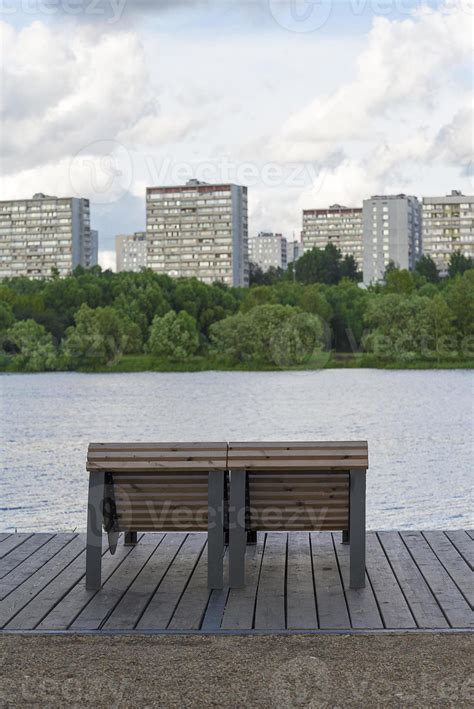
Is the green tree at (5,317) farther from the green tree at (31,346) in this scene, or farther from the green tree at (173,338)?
the green tree at (173,338)

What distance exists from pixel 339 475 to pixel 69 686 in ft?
5.81

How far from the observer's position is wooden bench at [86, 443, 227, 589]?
16.3 feet

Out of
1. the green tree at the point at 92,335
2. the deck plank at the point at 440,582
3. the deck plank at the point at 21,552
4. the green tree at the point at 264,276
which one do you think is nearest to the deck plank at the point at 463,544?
the deck plank at the point at 440,582

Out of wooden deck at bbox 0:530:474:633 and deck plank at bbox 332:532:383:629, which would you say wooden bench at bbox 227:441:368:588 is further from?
wooden deck at bbox 0:530:474:633

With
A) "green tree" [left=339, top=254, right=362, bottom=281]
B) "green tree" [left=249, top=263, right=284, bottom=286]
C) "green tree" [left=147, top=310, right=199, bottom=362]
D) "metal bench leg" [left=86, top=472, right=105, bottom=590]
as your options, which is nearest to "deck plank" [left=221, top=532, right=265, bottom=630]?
"metal bench leg" [left=86, top=472, right=105, bottom=590]

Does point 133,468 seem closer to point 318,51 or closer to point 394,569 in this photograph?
point 394,569

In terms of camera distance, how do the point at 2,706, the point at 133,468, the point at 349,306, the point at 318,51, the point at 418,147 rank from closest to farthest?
the point at 2,706, the point at 133,468, the point at 349,306, the point at 418,147, the point at 318,51

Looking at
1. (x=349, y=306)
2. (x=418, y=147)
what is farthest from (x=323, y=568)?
(x=418, y=147)

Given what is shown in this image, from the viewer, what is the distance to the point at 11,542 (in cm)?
617

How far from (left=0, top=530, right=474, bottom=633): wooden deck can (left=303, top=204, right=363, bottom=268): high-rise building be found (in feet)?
339

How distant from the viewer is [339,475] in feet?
16.4

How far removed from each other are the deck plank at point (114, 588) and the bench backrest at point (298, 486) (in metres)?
0.70

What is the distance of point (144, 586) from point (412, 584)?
127 cm

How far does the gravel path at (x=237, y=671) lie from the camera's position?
359 centimetres
